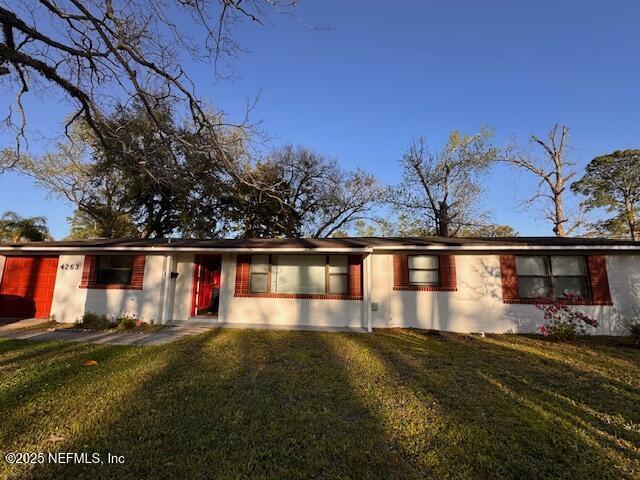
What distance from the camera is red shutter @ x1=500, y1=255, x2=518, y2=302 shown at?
9.84 m

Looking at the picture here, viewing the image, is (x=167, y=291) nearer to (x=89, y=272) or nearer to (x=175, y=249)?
(x=175, y=249)

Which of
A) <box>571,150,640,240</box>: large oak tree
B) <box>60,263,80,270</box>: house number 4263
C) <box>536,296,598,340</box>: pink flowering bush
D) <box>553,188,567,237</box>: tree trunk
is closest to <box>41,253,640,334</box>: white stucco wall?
<box>60,263,80,270</box>: house number 4263

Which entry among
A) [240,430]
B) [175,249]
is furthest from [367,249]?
[240,430]

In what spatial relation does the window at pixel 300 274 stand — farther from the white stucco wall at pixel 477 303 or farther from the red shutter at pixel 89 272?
the red shutter at pixel 89 272

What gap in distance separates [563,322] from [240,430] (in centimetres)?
963

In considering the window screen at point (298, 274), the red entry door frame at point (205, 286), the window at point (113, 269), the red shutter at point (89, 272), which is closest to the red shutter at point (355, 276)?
the window screen at point (298, 274)

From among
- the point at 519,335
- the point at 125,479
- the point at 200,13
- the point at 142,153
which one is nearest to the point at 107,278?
the point at 142,153

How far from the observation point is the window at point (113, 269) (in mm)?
10914

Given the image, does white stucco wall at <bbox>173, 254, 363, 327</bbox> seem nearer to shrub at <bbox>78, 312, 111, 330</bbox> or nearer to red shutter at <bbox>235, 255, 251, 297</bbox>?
red shutter at <bbox>235, 255, 251, 297</bbox>

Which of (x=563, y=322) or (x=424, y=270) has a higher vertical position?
(x=424, y=270)

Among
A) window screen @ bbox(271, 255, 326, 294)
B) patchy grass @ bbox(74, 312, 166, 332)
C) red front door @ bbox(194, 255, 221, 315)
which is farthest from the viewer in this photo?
red front door @ bbox(194, 255, 221, 315)

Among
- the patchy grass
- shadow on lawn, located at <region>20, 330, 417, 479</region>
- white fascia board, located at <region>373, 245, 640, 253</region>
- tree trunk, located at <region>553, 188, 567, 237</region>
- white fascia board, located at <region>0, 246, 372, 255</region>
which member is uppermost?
tree trunk, located at <region>553, 188, 567, 237</region>

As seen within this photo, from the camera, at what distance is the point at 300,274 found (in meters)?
10.6

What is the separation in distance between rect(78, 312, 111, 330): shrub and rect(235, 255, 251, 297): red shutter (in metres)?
4.06
